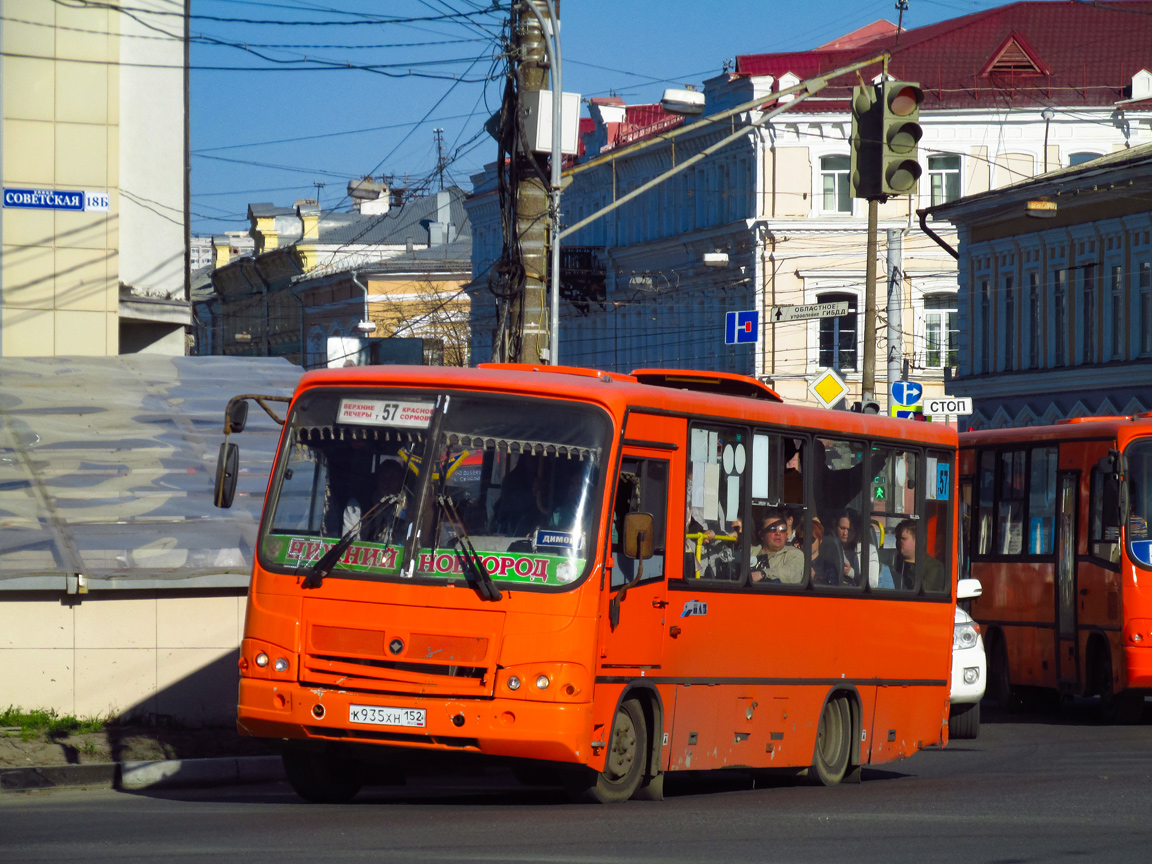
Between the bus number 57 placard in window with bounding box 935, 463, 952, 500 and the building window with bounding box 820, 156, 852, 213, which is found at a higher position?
the building window with bounding box 820, 156, 852, 213

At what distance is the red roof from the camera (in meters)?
59.8

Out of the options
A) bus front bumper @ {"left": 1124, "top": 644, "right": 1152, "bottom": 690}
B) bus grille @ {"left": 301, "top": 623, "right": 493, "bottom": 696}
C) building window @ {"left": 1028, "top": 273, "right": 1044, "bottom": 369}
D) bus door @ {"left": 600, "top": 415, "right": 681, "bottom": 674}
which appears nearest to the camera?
bus grille @ {"left": 301, "top": 623, "right": 493, "bottom": 696}

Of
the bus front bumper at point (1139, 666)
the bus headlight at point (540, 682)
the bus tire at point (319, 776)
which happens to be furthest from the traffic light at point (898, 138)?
the bus tire at point (319, 776)

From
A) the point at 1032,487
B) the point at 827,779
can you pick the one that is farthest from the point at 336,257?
the point at 827,779

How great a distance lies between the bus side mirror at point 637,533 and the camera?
11.0 m

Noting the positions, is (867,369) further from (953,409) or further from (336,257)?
(336,257)

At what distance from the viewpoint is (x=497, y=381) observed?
11.4 metres

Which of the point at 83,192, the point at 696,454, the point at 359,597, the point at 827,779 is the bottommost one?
the point at 827,779

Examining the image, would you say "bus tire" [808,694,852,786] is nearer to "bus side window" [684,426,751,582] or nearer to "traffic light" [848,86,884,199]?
"bus side window" [684,426,751,582]

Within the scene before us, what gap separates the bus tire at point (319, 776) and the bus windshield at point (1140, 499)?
31.9 feet

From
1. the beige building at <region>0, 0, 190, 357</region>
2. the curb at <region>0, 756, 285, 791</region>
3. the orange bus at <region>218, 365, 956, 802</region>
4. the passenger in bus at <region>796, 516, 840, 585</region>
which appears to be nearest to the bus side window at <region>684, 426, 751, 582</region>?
the orange bus at <region>218, 365, 956, 802</region>

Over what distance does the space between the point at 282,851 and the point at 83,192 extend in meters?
16.4

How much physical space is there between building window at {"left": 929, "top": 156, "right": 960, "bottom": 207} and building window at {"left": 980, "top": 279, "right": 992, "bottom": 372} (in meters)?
12.9

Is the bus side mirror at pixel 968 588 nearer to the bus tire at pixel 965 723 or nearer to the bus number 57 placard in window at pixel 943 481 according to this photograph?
the bus number 57 placard in window at pixel 943 481
